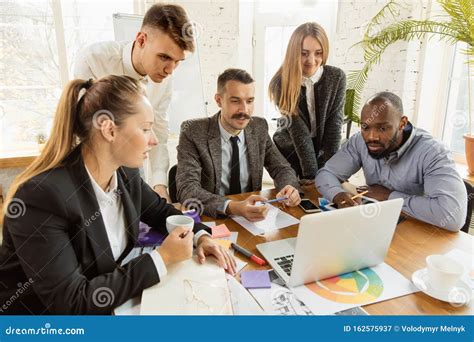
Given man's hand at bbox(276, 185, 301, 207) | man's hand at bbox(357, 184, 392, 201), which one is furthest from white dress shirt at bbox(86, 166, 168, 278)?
man's hand at bbox(357, 184, 392, 201)

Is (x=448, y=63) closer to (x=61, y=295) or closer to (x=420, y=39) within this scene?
(x=420, y=39)

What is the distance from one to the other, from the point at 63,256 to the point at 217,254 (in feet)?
1.40

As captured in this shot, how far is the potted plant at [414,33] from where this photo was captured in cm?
240

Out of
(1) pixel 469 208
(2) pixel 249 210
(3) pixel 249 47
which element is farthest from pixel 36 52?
(1) pixel 469 208

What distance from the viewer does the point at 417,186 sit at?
1678 millimetres

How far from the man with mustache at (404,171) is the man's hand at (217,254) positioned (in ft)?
2.27

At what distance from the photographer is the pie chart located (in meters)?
0.96

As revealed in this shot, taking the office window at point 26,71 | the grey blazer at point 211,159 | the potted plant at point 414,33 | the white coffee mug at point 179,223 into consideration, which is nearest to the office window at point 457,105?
the potted plant at point 414,33

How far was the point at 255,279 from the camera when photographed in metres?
1.03

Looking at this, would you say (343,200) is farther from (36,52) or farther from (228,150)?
(36,52)

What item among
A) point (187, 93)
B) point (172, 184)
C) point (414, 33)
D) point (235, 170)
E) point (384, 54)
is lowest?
point (172, 184)

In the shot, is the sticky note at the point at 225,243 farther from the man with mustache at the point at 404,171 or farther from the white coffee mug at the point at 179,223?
the man with mustache at the point at 404,171

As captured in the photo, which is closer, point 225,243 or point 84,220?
point 84,220

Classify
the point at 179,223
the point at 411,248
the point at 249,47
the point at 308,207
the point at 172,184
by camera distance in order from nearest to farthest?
1. the point at 179,223
2. the point at 411,248
3. the point at 308,207
4. the point at 172,184
5. the point at 249,47
